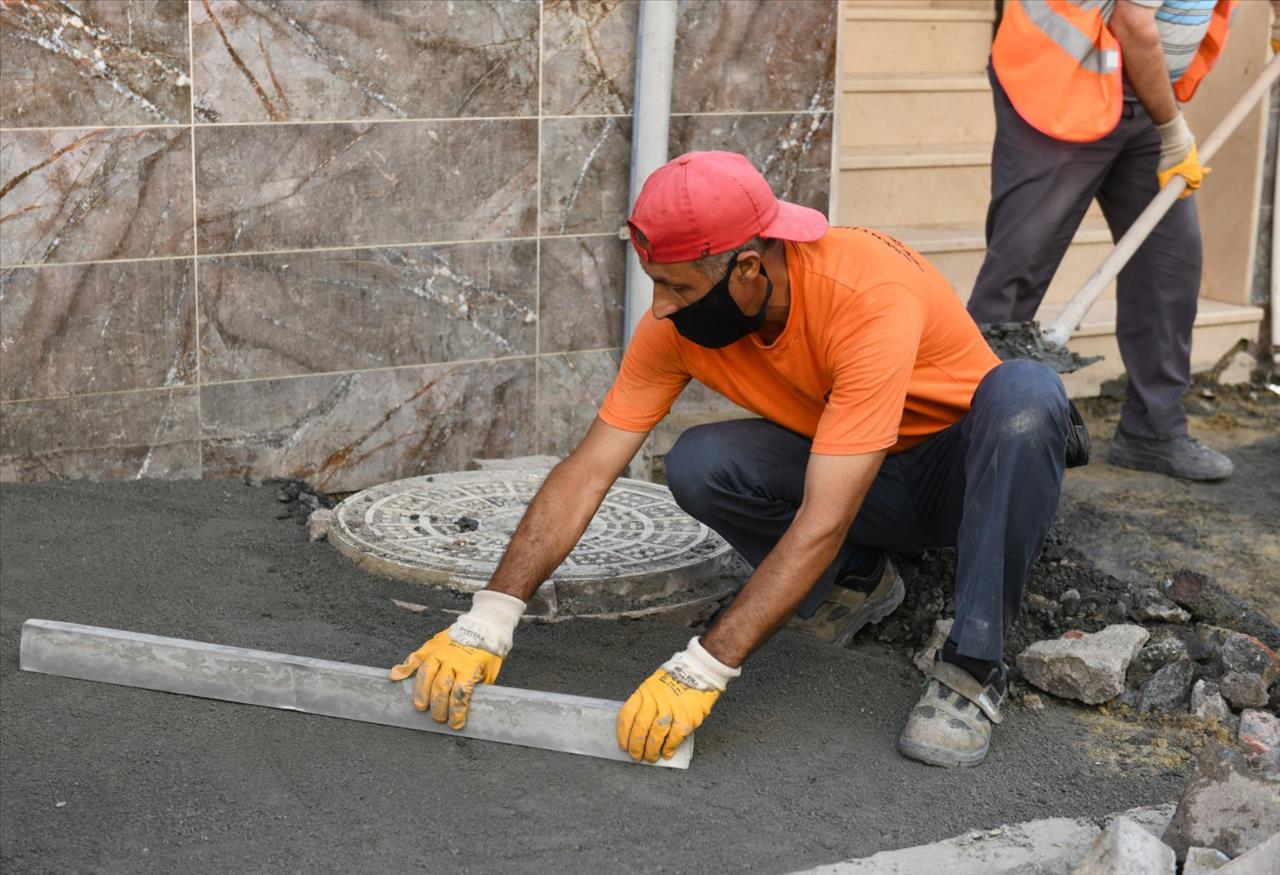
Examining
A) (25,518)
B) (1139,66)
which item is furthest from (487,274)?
(1139,66)

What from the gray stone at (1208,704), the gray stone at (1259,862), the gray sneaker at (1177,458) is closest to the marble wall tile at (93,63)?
the gray stone at (1208,704)

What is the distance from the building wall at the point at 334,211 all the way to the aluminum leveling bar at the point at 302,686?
1.37 meters

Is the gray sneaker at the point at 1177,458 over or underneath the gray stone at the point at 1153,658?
underneath

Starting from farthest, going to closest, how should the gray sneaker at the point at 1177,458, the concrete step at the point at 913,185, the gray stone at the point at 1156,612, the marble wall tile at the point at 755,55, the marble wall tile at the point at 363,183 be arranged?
the concrete step at the point at 913,185 → the gray sneaker at the point at 1177,458 → the marble wall tile at the point at 755,55 → the marble wall tile at the point at 363,183 → the gray stone at the point at 1156,612

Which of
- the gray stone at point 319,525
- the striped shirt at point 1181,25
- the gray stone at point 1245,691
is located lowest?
the gray stone at point 319,525

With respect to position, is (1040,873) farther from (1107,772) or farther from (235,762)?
(235,762)

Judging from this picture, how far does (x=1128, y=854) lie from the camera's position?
93.7 inches

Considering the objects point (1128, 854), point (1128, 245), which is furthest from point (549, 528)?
point (1128, 245)

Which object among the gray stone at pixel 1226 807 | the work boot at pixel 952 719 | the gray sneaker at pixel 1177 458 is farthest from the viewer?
the gray sneaker at pixel 1177 458

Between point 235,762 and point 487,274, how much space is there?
2.30 meters

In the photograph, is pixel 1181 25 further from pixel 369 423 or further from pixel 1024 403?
pixel 369 423

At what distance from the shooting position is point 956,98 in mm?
6648

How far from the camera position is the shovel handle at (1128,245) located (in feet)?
14.7

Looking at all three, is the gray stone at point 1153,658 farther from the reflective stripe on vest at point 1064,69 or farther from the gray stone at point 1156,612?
the reflective stripe on vest at point 1064,69
